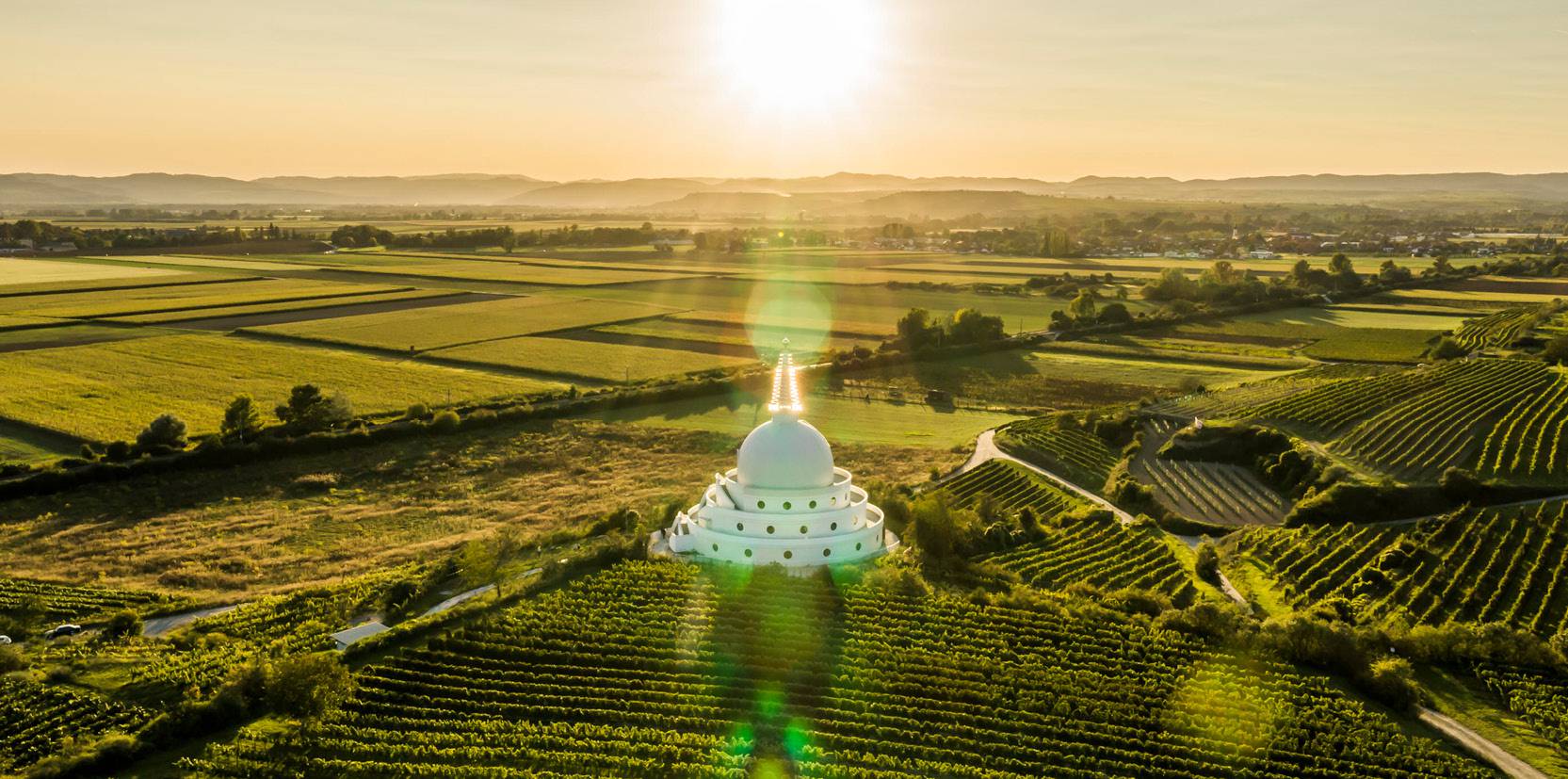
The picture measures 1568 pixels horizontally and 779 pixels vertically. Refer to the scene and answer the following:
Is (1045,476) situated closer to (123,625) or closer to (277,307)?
(123,625)

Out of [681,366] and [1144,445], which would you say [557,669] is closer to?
[1144,445]

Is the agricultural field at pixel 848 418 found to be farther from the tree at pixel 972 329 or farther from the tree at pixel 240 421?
the tree at pixel 972 329

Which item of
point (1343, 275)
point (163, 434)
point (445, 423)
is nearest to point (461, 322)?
point (445, 423)

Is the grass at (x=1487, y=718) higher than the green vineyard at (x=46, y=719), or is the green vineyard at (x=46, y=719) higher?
the green vineyard at (x=46, y=719)

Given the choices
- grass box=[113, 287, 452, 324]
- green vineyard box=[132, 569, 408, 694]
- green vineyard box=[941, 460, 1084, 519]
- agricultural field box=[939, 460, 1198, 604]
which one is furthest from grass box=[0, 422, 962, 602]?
grass box=[113, 287, 452, 324]

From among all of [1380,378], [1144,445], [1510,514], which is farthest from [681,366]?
[1510,514]

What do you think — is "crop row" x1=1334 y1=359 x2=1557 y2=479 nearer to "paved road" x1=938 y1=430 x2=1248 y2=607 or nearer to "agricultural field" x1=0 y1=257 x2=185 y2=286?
"paved road" x1=938 y1=430 x2=1248 y2=607

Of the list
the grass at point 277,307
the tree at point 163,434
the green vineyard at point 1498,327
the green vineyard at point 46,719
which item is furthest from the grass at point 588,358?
the green vineyard at point 1498,327
